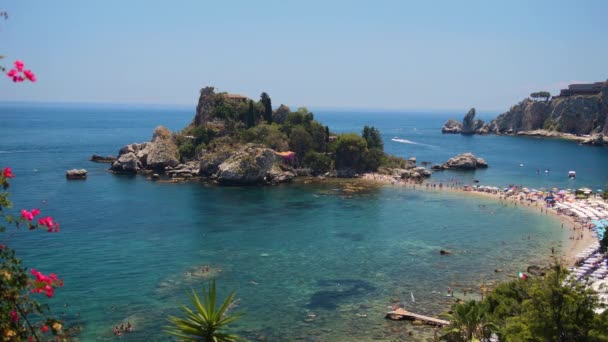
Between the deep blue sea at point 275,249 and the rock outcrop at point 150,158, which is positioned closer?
the deep blue sea at point 275,249

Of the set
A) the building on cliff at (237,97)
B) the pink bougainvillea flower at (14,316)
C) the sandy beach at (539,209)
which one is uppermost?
the building on cliff at (237,97)

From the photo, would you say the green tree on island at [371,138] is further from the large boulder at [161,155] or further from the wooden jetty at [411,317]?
the wooden jetty at [411,317]

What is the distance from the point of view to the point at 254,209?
84938mm

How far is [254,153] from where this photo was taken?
107 meters

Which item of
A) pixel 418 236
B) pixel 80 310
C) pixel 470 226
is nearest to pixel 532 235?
pixel 470 226

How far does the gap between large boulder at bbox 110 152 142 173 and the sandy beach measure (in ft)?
171

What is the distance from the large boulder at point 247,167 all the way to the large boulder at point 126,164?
22.4m

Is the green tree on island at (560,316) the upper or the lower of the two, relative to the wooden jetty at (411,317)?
upper

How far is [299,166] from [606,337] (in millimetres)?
97123

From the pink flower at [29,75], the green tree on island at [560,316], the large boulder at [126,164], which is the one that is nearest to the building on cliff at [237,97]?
the large boulder at [126,164]

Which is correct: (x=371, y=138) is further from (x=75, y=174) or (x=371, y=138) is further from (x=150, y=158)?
(x=75, y=174)

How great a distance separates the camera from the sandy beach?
64125 millimetres

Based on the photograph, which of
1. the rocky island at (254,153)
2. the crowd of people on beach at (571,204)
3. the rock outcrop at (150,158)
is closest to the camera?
the crowd of people on beach at (571,204)

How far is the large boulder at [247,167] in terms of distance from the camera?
106 metres
